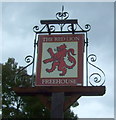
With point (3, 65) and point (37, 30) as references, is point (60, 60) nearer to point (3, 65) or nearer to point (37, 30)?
point (37, 30)

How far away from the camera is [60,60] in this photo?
22.4 feet

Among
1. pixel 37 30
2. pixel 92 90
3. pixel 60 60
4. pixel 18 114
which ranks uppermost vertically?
pixel 37 30

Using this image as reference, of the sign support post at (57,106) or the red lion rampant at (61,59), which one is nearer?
the sign support post at (57,106)

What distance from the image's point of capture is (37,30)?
7.47 metres

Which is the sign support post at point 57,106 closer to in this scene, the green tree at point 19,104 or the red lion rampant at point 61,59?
the red lion rampant at point 61,59

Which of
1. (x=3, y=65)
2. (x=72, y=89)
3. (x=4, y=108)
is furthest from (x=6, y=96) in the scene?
(x=72, y=89)

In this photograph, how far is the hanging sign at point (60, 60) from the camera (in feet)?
21.8

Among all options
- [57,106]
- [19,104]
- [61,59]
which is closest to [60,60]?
[61,59]

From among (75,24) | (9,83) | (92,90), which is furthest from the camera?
(9,83)

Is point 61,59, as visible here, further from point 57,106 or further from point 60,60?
point 57,106

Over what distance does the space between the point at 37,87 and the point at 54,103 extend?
520 millimetres

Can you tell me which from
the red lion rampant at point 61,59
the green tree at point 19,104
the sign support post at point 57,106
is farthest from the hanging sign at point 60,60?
the green tree at point 19,104

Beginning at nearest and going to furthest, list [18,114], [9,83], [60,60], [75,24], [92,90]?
[92,90] < [60,60] < [75,24] < [18,114] < [9,83]

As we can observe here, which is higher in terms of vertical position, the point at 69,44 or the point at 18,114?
the point at 69,44
